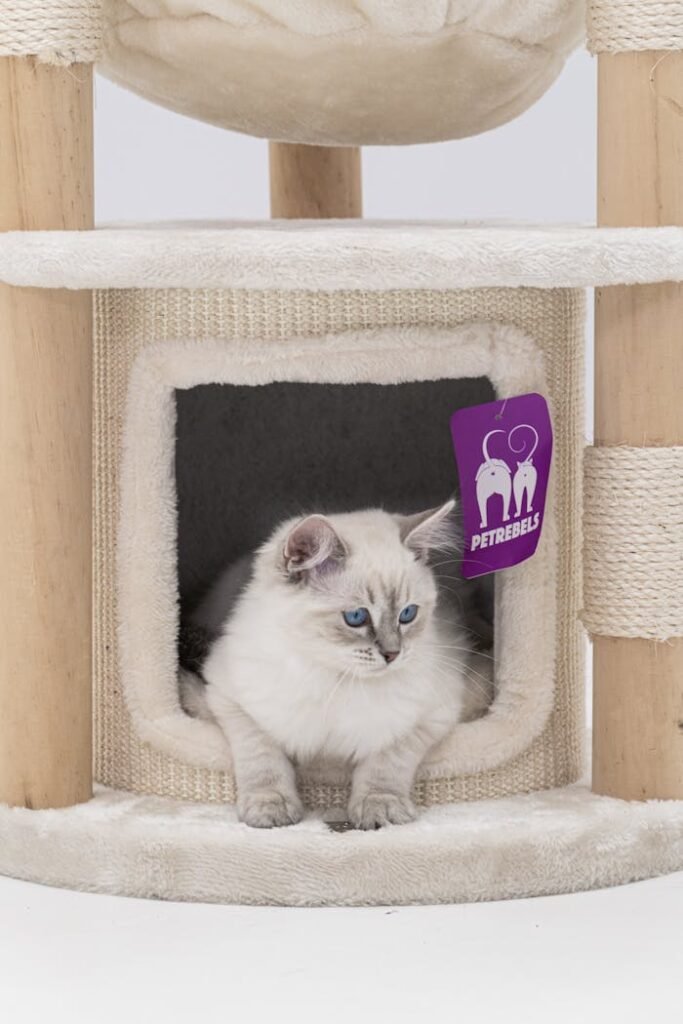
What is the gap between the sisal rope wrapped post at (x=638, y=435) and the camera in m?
1.83

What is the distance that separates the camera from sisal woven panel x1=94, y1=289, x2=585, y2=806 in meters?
1.87

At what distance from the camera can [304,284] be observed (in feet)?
5.71

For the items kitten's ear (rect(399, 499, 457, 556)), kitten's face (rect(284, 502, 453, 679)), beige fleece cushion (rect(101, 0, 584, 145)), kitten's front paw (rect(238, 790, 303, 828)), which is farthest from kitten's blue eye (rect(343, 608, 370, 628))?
beige fleece cushion (rect(101, 0, 584, 145))

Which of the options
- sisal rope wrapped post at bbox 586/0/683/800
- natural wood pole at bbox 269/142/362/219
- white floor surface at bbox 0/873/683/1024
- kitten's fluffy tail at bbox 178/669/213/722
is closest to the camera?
white floor surface at bbox 0/873/683/1024

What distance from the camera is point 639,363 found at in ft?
6.16

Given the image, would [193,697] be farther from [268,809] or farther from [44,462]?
[44,462]

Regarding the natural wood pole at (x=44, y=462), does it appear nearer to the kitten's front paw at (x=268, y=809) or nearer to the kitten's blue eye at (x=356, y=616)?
the kitten's front paw at (x=268, y=809)

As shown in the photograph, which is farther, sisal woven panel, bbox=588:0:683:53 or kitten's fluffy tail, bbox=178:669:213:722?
kitten's fluffy tail, bbox=178:669:213:722

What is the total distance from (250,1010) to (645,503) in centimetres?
74

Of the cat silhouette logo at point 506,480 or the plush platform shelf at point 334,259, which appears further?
the cat silhouette logo at point 506,480

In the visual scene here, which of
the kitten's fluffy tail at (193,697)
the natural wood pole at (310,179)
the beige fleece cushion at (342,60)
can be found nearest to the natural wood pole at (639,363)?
the beige fleece cushion at (342,60)

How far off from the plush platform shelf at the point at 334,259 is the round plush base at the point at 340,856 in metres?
0.59

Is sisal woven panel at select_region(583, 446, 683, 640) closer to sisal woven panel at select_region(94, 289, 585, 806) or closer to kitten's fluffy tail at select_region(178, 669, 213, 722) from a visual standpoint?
sisal woven panel at select_region(94, 289, 585, 806)

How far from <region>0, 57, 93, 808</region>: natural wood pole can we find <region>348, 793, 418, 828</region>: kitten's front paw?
13.0 inches
